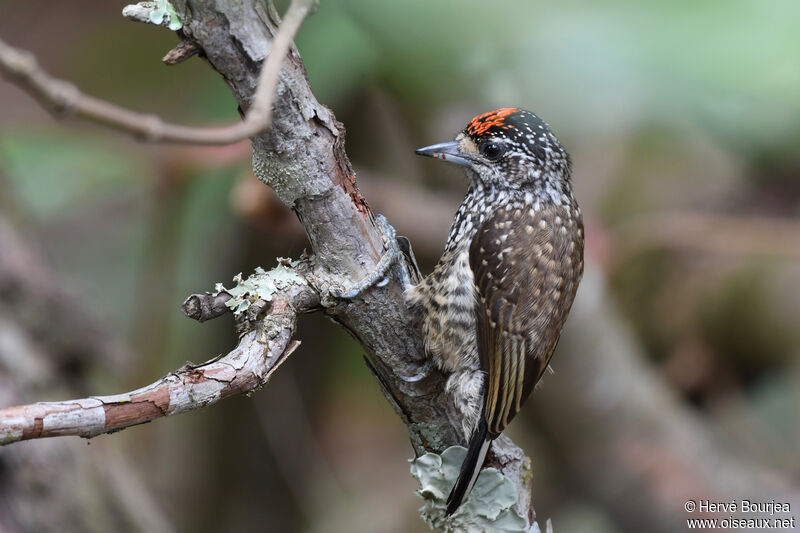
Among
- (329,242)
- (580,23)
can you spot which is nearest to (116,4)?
(580,23)

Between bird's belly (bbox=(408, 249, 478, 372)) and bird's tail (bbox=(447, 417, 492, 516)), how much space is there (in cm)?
18

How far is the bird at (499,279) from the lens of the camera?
2.12 metres

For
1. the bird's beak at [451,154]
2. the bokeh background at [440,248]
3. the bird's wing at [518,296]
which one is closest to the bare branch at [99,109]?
the bird's wing at [518,296]

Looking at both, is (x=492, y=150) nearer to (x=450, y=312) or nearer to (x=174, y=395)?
(x=450, y=312)

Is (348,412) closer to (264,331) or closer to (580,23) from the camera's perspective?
(580,23)

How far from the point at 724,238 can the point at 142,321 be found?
10.3 feet

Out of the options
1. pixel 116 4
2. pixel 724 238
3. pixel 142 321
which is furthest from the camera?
pixel 116 4

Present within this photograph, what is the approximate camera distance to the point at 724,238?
4.41m

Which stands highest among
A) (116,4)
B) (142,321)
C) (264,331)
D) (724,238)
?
(116,4)

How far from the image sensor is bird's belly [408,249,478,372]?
2096 mm

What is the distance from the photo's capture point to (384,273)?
6.23ft

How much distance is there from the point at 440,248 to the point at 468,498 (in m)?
2.45

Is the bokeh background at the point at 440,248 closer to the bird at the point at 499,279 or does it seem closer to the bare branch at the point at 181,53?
the bird at the point at 499,279

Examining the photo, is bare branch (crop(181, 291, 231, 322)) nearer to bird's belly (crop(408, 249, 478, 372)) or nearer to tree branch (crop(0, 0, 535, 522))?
tree branch (crop(0, 0, 535, 522))
